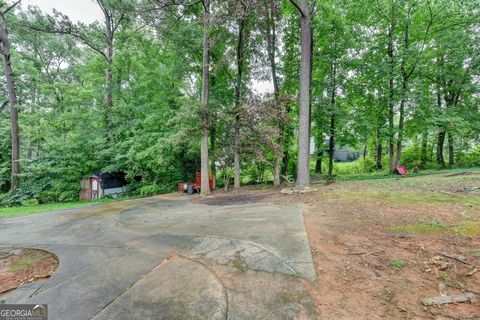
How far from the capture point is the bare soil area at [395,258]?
1821 millimetres

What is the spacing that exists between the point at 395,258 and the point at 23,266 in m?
4.87

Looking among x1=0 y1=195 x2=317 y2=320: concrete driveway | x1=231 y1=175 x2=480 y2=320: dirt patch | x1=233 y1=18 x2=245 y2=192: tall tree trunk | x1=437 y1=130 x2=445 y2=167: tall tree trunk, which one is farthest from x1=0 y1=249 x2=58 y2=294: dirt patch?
x1=437 y1=130 x2=445 y2=167: tall tree trunk

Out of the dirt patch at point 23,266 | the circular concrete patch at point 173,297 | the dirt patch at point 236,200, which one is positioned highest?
the dirt patch at point 236,200

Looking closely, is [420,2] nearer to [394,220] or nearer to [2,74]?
[394,220]

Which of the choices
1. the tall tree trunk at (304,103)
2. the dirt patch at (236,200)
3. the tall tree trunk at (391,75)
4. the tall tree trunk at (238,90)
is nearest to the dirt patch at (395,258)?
the dirt patch at (236,200)

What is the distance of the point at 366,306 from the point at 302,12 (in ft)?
27.2

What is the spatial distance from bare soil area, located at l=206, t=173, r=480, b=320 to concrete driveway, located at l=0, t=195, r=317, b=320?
267mm

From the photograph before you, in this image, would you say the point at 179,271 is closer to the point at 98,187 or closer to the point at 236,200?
the point at 236,200

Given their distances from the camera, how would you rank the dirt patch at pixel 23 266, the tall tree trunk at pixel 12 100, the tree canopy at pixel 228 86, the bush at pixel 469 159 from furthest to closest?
the bush at pixel 469 159 < the tall tree trunk at pixel 12 100 < the tree canopy at pixel 228 86 < the dirt patch at pixel 23 266

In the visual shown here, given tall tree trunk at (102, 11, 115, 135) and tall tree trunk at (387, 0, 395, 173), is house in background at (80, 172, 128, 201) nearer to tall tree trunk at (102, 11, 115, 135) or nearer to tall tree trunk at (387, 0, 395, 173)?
tall tree trunk at (102, 11, 115, 135)

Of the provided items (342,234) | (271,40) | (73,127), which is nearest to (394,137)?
(271,40)

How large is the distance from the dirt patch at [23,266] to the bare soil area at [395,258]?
331cm

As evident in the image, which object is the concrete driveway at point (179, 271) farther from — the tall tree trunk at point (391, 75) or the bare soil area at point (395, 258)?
the tall tree trunk at point (391, 75)

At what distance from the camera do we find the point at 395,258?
2506 mm
